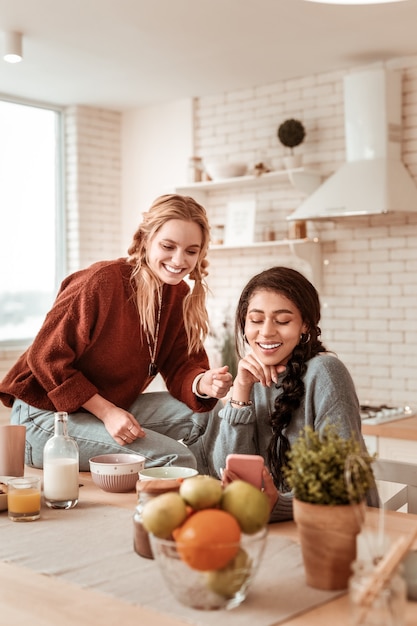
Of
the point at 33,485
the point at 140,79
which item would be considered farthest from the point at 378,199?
the point at 33,485

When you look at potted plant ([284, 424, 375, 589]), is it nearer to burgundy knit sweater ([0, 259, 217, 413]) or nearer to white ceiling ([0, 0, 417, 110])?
burgundy knit sweater ([0, 259, 217, 413])

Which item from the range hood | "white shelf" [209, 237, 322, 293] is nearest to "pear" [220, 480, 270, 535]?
the range hood

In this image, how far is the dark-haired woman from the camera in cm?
219

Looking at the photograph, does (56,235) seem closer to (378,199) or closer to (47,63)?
(47,63)

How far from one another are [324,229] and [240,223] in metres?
0.63

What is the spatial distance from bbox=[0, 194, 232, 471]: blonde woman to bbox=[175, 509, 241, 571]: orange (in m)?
1.28

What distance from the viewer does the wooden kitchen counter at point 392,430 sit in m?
4.20

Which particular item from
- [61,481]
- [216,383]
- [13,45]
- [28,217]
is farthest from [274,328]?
[28,217]

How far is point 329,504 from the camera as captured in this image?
1.37 metres

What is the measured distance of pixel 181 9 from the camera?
4070 mm

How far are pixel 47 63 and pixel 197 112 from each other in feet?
4.26

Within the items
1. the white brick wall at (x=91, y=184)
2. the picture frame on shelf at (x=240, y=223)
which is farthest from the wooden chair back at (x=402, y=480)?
the white brick wall at (x=91, y=184)

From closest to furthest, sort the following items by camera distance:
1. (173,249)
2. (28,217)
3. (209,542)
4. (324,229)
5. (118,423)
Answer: (209,542)
(118,423)
(173,249)
(324,229)
(28,217)

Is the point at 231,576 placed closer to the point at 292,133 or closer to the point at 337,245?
the point at 337,245
